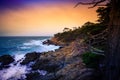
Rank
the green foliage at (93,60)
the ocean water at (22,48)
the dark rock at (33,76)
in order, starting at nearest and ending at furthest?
the green foliage at (93,60)
the dark rock at (33,76)
the ocean water at (22,48)

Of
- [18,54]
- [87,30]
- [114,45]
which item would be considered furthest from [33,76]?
[18,54]

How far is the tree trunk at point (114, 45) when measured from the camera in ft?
12.5

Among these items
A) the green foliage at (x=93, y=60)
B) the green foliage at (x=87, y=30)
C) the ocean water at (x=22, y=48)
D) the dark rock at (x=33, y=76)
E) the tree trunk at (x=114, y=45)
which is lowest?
the dark rock at (x=33, y=76)

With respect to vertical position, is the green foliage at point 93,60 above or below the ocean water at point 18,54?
above

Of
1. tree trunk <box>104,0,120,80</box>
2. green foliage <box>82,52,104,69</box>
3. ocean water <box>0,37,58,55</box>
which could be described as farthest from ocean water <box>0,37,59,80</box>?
tree trunk <box>104,0,120,80</box>

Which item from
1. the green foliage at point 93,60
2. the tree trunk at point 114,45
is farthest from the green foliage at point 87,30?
the tree trunk at point 114,45

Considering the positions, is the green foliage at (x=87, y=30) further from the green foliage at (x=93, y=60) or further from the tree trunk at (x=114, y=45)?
the tree trunk at (x=114, y=45)

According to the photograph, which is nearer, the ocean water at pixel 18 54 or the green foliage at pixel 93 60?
the green foliage at pixel 93 60

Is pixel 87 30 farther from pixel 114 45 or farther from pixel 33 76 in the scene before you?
pixel 114 45

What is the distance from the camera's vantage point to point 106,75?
4.21m

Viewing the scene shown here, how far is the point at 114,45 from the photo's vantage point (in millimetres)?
3889

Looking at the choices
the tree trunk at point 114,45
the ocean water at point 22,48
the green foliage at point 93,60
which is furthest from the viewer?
the ocean water at point 22,48

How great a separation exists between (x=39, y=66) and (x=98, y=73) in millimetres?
12208

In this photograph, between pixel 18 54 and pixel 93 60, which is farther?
pixel 18 54
